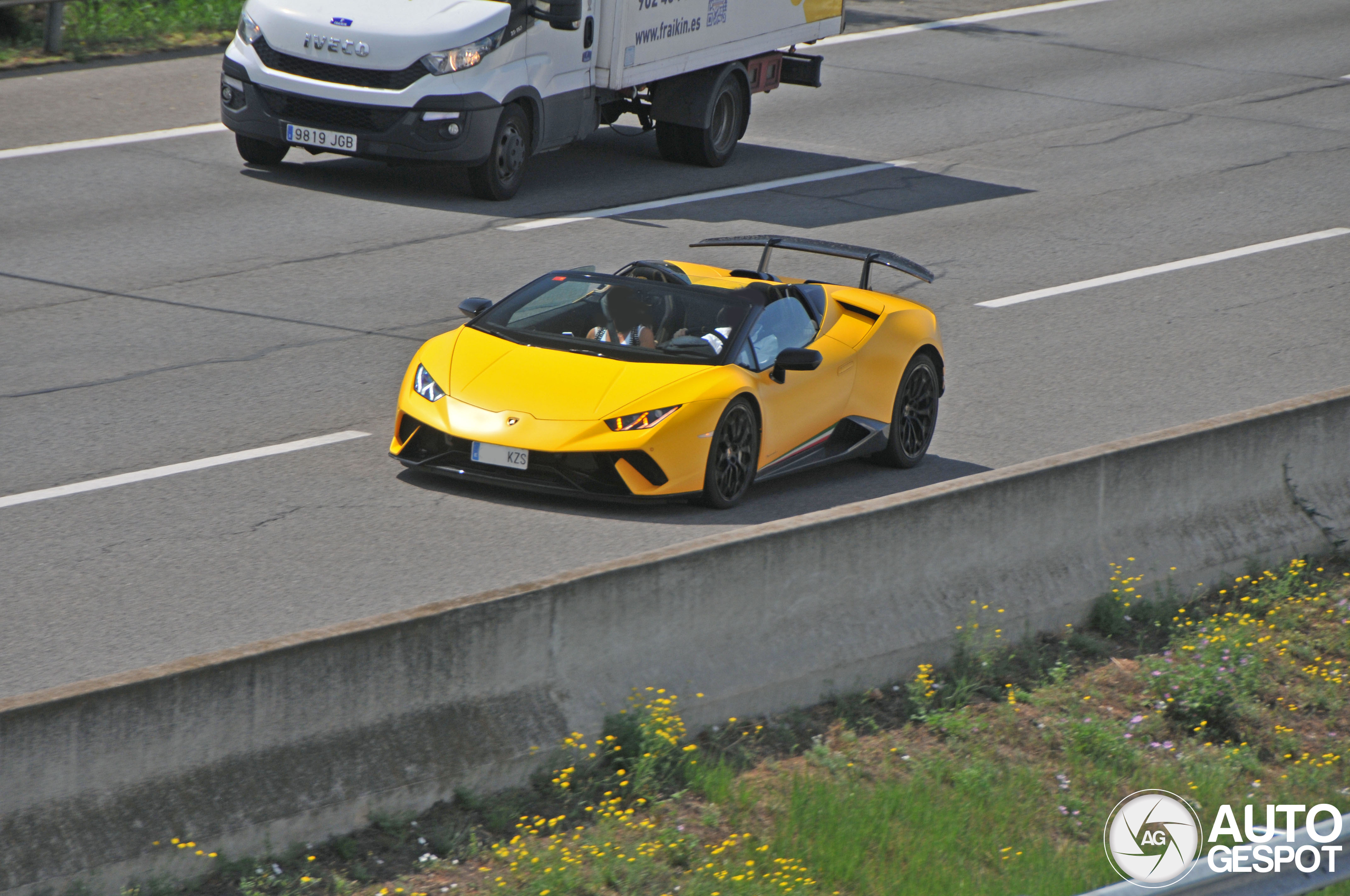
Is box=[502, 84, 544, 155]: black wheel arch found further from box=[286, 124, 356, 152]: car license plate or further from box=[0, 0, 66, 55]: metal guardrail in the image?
box=[0, 0, 66, 55]: metal guardrail

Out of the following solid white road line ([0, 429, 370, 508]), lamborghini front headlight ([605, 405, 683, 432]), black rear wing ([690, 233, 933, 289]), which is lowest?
solid white road line ([0, 429, 370, 508])

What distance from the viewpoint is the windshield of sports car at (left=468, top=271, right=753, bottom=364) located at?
9.63m

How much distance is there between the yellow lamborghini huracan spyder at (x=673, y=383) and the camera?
9.10m

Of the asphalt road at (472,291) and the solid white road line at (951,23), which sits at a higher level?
the solid white road line at (951,23)

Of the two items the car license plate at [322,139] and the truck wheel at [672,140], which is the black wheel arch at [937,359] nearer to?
the car license plate at [322,139]

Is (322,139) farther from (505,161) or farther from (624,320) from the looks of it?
(624,320)

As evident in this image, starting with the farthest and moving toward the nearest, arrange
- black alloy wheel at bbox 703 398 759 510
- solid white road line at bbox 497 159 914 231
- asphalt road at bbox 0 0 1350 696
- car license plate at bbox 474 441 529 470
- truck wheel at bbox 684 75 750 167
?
truck wheel at bbox 684 75 750 167 → solid white road line at bbox 497 159 914 231 → black alloy wheel at bbox 703 398 759 510 → car license plate at bbox 474 441 529 470 → asphalt road at bbox 0 0 1350 696

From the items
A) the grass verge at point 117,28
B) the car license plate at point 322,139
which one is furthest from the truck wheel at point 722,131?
the grass verge at point 117,28

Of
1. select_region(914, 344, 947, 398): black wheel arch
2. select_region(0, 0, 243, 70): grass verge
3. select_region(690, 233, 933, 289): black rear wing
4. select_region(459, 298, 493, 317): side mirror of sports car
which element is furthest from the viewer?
select_region(0, 0, 243, 70): grass verge

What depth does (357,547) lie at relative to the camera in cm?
869

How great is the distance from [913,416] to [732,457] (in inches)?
67.5

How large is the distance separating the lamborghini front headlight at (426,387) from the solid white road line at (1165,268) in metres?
6.22

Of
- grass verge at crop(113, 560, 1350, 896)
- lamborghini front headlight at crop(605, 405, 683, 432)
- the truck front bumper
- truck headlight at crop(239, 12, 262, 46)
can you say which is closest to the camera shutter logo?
grass verge at crop(113, 560, 1350, 896)

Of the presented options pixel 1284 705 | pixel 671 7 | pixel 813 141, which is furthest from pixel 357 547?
pixel 813 141
